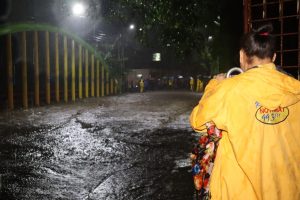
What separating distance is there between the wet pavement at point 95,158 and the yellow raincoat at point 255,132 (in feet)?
7.76

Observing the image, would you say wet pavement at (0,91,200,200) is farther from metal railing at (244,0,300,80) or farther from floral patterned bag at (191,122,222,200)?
metal railing at (244,0,300,80)

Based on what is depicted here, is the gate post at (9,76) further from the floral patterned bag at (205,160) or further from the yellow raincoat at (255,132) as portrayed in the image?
the yellow raincoat at (255,132)

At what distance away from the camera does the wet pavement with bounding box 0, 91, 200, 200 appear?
460 cm

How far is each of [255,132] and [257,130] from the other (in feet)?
0.06

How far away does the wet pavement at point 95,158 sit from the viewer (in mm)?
4599

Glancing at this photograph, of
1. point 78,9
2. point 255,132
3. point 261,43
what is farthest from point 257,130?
point 78,9

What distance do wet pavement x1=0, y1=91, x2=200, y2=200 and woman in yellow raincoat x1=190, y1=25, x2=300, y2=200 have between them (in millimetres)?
2364

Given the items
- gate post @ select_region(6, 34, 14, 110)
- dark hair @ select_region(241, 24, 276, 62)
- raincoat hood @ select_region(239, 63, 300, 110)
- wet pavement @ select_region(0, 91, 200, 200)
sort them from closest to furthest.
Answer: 1. raincoat hood @ select_region(239, 63, 300, 110)
2. dark hair @ select_region(241, 24, 276, 62)
3. wet pavement @ select_region(0, 91, 200, 200)
4. gate post @ select_region(6, 34, 14, 110)

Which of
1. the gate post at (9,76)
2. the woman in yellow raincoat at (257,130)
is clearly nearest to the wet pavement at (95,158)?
the woman in yellow raincoat at (257,130)

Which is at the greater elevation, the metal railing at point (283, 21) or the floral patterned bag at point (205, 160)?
the metal railing at point (283, 21)

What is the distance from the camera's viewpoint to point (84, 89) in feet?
60.1

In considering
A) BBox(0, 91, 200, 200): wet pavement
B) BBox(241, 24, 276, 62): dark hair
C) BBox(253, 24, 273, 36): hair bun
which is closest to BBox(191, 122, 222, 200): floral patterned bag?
BBox(241, 24, 276, 62): dark hair

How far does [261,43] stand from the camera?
2.26 metres

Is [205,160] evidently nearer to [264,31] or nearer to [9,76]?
[264,31]
